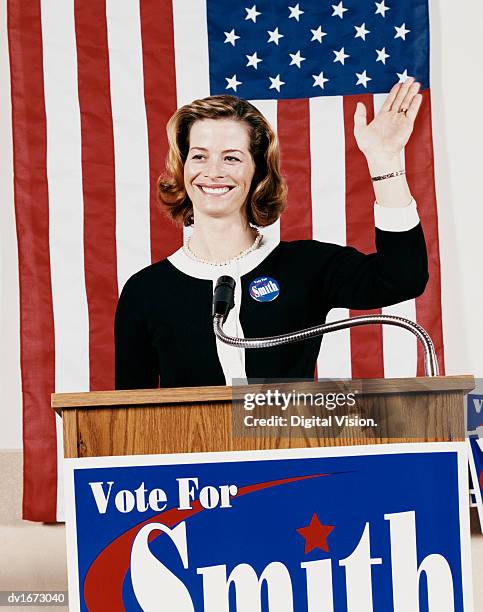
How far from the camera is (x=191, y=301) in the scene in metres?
2.23

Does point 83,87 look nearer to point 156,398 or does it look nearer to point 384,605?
point 156,398

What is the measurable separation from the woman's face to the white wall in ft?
3.16

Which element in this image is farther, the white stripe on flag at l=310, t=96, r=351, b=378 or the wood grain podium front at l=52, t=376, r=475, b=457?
the white stripe on flag at l=310, t=96, r=351, b=378

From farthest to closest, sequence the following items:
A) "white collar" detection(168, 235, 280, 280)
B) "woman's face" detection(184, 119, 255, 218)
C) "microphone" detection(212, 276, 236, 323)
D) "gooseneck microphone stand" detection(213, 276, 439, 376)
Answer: "woman's face" detection(184, 119, 255, 218) < "white collar" detection(168, 235, 280, 280) < "microphone" detection(212, 276, 236, 323) < "gooseneck microphone stand" detection(213, 276, 439, 376)

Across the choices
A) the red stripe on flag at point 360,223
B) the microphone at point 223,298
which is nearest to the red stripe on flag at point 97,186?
the red stripe on flag at point 360,223

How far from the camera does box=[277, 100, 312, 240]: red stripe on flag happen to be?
308 cm

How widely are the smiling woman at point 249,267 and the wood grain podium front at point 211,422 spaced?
2.29ft

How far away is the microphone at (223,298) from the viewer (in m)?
1.65

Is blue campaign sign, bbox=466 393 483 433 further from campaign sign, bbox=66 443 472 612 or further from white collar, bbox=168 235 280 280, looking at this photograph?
campaign sign, bbox=66 443 472 612

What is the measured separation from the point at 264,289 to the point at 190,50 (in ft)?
4.35

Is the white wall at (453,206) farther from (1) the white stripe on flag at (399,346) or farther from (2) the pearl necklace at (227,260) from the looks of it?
(2) the pearl necklace at (227,260)

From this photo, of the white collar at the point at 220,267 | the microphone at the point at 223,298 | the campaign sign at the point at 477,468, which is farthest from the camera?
the campaign sign at the point at 477,468

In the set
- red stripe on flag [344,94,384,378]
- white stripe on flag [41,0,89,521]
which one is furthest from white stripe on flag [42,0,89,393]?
red stripe on flag [344,94,384,378]

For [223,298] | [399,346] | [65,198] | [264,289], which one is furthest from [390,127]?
[65,198]
